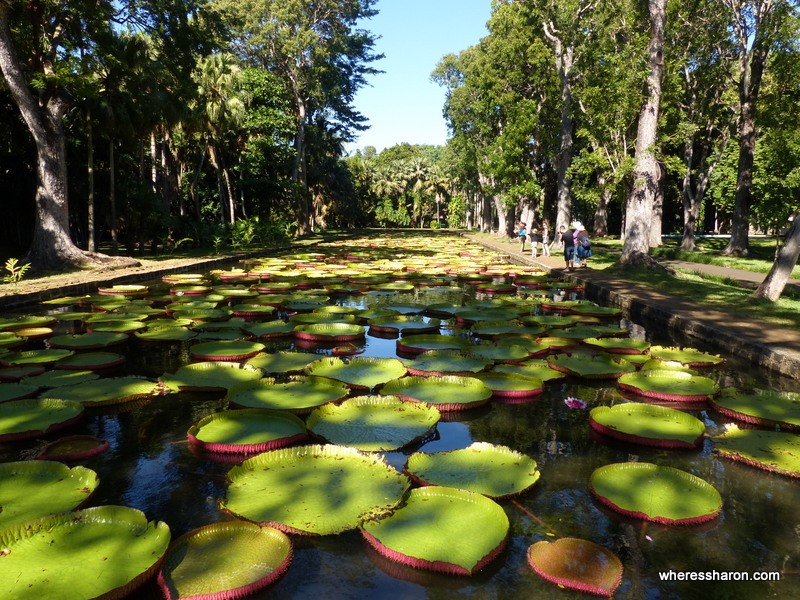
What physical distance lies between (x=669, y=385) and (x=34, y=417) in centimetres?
476

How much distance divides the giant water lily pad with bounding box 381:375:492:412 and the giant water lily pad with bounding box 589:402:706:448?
85cm

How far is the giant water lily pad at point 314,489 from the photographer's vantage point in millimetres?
2256

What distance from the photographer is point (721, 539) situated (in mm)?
2309

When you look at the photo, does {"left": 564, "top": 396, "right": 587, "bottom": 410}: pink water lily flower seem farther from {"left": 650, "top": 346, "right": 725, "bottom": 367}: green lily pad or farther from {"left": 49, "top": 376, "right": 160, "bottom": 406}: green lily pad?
{"left": 49, "top": 376, "right": 160, "bottom": 406}: green lily pad

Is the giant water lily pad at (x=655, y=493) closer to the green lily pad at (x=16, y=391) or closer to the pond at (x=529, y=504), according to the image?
the pond at (x=529, y=504)

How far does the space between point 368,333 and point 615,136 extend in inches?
532

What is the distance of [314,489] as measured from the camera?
2.51 m

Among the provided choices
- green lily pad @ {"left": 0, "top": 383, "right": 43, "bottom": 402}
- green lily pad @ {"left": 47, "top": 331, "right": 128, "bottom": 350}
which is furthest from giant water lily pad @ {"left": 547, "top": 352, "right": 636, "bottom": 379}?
green lily pad @ {"left": 47, "top": 331, "right": 128, "bottom": 350}

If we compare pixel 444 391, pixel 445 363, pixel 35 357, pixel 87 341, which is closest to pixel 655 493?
pixel 444 391

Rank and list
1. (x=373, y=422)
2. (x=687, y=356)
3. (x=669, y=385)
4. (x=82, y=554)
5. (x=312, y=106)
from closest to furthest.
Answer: (x=82, y=554) → (x=373, y=422) → (x=669, y=385) → (x=687, y=356) → (x=312, y=106)

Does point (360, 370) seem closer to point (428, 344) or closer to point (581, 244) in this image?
point (428, 344)

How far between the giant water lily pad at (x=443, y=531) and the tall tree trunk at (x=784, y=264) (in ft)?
25.4

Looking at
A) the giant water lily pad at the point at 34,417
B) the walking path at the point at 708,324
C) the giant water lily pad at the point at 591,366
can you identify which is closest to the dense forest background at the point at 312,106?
the walking path at the point at 708,324

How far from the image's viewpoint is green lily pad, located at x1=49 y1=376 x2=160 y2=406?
12.4 ft
